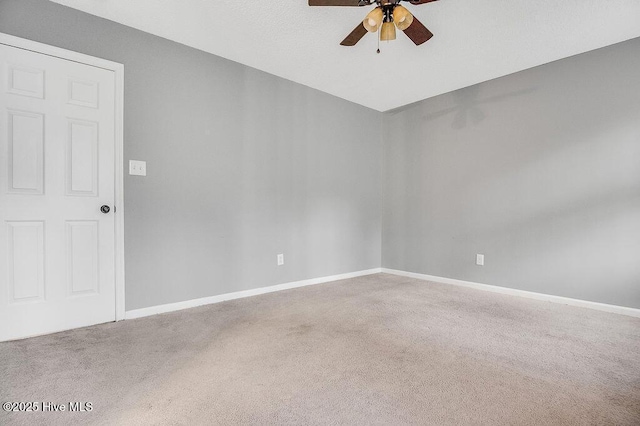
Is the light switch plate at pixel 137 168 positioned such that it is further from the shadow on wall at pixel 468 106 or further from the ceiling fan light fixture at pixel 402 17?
the shadow on wall at pixel 468 106

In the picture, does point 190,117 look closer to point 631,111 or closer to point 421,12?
point 421,12

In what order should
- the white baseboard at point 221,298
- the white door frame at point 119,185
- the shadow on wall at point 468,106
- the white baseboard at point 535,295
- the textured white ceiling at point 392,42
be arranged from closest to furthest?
1. the textured white ceiling at point 392,42
2. the white door frame at point 119,185
3. the white baseboard at point 221,298
4. the white baseboard at point 535,295
5. the shadow on wall at point 468,106

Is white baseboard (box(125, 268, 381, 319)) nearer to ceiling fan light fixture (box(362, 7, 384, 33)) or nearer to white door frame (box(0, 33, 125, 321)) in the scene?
white door frame (box(0, 33, 125, 321))

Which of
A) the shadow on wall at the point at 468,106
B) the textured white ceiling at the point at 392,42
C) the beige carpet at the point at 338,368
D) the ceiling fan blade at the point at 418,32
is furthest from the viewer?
the shadow on wall at the point at 468,106

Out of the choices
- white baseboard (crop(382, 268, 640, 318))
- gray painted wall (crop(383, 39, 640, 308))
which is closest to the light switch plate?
gray painted wall (crop(383, 39, 640, 308))

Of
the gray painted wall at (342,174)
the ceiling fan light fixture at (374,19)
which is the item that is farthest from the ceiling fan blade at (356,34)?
the gray painted wall at (342,174)

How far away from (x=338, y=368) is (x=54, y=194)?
239 cm

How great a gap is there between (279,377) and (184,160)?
83.4 inches

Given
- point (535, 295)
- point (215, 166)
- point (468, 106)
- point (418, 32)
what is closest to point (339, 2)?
point (418, 32)

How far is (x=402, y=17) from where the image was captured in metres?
1.87

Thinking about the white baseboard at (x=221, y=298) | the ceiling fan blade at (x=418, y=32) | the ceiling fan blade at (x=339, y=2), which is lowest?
the white baseboard at (x=221, y=298)

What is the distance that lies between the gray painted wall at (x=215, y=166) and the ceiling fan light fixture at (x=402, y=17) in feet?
5.92

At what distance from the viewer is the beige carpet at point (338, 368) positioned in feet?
4.28

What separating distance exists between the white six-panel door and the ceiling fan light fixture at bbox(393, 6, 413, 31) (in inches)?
89.5
